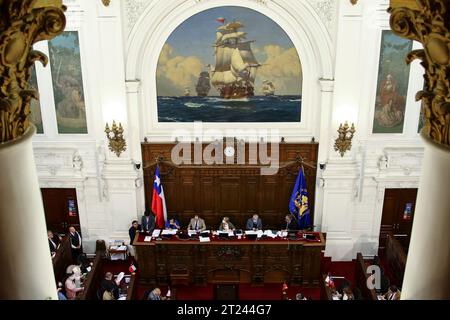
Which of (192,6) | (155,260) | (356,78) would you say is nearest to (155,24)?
(192,6)

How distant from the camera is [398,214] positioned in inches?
569

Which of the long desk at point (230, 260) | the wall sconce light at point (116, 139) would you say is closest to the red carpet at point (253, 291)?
the long desk at point (230, 260)

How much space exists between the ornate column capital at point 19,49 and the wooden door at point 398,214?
43.8 ft

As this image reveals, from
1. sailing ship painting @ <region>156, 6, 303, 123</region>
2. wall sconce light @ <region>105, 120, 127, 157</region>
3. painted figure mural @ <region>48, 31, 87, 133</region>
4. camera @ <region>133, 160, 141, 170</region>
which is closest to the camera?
painted figure mural @ <region>48, 31, 87, 133</region>

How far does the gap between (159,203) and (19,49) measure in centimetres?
1218

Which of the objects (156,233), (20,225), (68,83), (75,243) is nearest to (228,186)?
(156,233)

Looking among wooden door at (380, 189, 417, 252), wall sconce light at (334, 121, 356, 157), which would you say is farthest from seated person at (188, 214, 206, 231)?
wooden door at (380, 189, 417, 252)

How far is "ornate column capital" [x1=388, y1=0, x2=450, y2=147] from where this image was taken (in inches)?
73.6

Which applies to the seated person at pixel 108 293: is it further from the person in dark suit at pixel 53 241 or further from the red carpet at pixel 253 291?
the person in dark suit at pixel 53 241

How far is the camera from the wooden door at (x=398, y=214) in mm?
14273

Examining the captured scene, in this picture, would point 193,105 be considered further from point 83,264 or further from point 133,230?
point 83,264

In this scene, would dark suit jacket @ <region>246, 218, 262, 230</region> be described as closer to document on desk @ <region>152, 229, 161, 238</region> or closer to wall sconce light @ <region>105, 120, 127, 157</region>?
document on desk @ <region>152, 229, 161, 238</region>

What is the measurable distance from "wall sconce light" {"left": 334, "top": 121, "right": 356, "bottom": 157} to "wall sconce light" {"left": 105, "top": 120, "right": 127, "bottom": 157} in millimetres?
5843
